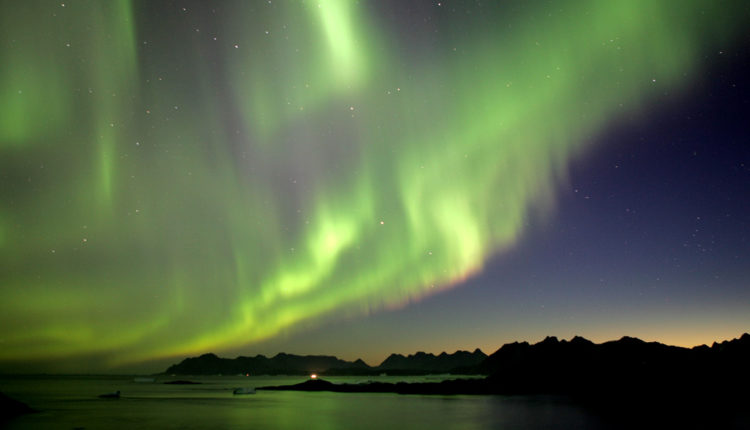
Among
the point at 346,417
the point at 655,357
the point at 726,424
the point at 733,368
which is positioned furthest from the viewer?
the point at 655,357

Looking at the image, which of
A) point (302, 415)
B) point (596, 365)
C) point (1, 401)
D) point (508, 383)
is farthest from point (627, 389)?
point (1, 401)

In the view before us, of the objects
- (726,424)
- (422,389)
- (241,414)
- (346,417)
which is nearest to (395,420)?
(346,417)

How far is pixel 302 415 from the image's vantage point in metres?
61.0

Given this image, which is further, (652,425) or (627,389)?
(627,389)

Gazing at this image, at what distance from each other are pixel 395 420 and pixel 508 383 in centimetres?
7013

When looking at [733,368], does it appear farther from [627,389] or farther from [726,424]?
[726,424]

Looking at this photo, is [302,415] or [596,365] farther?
[596,365]

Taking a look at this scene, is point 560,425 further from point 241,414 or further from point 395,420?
point 241,414

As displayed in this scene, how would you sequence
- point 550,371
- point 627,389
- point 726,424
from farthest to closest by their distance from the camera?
1. point 550,371
2. point 627,389
3. point 726,424

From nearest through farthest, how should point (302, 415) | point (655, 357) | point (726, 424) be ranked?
1. point (726, 424)
2. point (302, 415)
3. point (655, 357)

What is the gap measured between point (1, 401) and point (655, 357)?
4309 inches

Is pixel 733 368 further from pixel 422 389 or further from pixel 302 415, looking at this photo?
pixel 302 415

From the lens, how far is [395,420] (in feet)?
168

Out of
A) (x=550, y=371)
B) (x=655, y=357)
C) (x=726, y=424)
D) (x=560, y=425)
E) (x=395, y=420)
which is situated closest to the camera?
(x=726, y=424)
